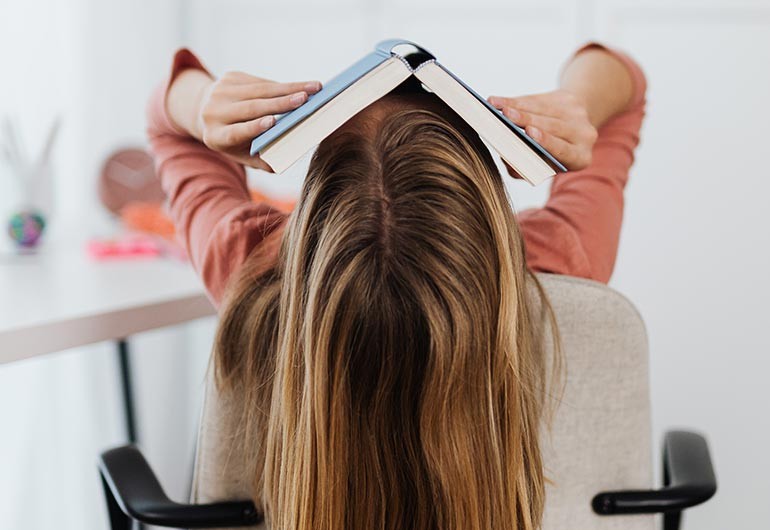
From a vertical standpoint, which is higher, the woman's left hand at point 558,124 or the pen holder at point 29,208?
the woman's left hand at point 558,124

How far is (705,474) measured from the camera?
830 millimetres

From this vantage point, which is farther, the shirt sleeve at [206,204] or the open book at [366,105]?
the shirt sleeve at [206,204]

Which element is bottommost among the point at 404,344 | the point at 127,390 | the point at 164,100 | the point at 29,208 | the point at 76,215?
the point at 127,390

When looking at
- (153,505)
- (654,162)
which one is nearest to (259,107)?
(153,505)

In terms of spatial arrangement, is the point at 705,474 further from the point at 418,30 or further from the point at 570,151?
the point at 418,30

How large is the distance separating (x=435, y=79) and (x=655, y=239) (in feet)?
4.95

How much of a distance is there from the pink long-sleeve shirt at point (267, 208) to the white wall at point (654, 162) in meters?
0.90

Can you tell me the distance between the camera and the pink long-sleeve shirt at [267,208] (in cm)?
79

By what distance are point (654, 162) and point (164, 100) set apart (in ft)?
4.38

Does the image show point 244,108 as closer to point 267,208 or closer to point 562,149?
point 267,208

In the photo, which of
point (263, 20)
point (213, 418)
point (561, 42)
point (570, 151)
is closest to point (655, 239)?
point (561, 42)

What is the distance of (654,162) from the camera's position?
2.00 m

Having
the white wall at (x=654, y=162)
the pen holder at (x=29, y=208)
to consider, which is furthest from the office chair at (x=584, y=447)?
the white wall at (x=654, y=162)

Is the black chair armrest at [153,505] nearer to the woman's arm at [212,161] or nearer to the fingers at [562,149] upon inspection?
the woman's arm at [212,161]
